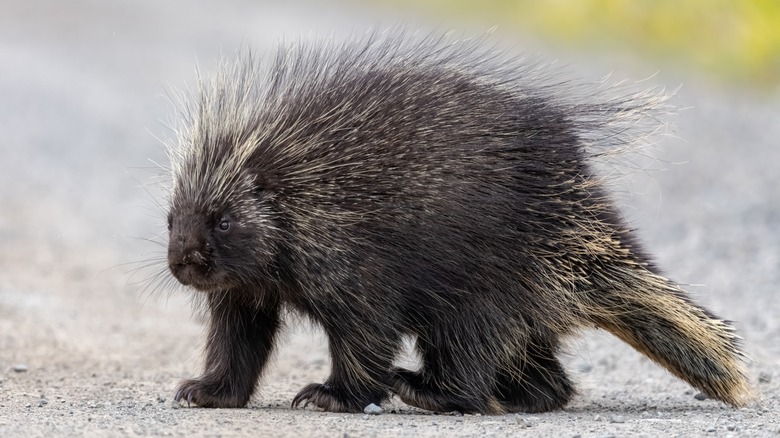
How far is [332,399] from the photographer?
5191 mm

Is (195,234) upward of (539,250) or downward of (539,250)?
downward

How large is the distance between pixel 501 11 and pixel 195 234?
17934mm

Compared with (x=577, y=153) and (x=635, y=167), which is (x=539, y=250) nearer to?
(x=577, y=153)

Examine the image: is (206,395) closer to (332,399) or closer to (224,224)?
(332,399)

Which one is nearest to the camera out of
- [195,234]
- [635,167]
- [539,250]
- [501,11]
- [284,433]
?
[284,433]

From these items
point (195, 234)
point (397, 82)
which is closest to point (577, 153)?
point (397, 82)

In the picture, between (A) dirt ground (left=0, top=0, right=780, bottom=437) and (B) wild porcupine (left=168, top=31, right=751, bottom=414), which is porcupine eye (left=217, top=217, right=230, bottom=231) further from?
(A) dirt ground (left=0, top=0, right=780, bottom=437)

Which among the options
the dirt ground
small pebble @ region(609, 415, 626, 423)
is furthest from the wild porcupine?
small pebble @ region(609, 415, 626, 423)

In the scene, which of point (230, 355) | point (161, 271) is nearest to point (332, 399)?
point (230, 355)

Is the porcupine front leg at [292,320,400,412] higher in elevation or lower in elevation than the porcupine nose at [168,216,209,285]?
lower

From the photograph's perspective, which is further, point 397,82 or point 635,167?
point 635,167

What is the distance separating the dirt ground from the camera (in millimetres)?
4996

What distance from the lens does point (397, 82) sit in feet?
17.3

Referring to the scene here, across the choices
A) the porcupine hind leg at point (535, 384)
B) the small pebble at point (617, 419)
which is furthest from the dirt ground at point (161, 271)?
the porcupine hind leg at point (535, 384)
